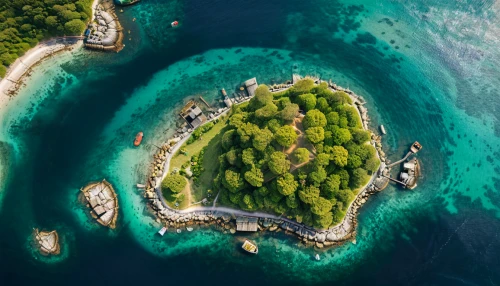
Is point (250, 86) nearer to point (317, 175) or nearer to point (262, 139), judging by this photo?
point (262, 139)

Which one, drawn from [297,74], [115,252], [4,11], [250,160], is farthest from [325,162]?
[4,11]

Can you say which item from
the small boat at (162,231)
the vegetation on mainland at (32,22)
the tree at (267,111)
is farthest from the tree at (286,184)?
the vegetation on mainland at (32,22)

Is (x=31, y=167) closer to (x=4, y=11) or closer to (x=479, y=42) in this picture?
(x=4, y=11)

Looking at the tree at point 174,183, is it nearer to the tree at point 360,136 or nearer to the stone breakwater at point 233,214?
the stone breakwater at point 233,214

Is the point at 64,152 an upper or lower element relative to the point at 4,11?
lower

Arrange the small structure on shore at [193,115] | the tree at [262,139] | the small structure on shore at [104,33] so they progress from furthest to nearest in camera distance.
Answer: the small structure on shore at [104,33], the small structure on shore at [193,115], the tree at [262,139]

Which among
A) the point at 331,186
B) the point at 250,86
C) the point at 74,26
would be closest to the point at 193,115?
the point at 250,86
